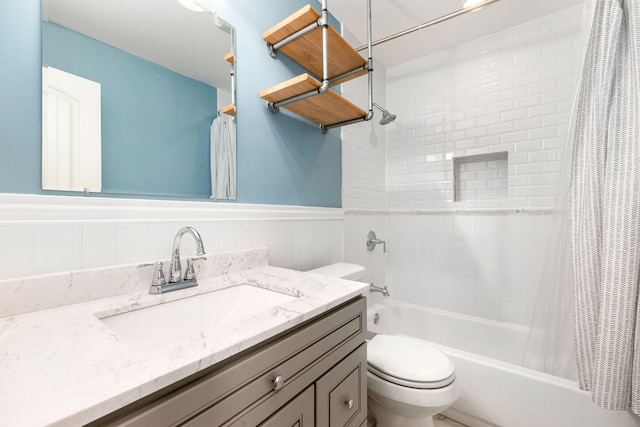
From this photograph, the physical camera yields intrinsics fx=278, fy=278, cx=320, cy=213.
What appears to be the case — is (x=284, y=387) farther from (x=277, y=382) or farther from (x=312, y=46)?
(x=312, y=46)

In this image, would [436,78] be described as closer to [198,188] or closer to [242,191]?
[242,191]

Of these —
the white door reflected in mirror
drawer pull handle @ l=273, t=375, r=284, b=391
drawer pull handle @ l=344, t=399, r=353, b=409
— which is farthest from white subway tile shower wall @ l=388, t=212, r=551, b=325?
the white door reflected in mirror

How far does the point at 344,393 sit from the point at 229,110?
1.18m

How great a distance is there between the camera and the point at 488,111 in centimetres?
212

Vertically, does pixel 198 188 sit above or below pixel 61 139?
below

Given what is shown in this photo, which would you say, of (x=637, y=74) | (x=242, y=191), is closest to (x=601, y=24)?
(x=637, y=74)

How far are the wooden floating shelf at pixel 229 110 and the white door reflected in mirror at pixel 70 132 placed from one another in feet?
1.46

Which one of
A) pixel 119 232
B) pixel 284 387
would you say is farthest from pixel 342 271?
pixel 119 232

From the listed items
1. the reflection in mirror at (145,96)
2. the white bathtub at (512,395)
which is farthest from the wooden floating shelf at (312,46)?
the white bathtub at (512,395)

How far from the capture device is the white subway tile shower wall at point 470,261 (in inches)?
77.5

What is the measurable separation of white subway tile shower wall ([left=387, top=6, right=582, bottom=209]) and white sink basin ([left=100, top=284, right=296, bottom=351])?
71.9 inches

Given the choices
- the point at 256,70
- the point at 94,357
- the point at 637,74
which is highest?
the point at 256,70

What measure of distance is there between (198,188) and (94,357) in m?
0.73

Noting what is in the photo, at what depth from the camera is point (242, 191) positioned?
128cm
